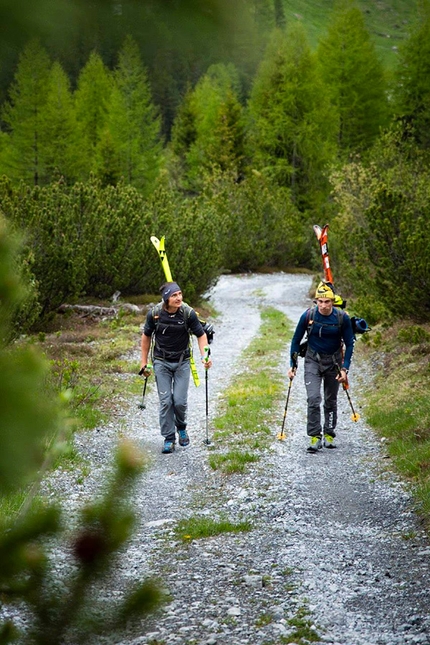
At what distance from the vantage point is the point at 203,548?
20.7ft

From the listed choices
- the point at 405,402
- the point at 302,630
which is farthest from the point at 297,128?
the point at 302,630

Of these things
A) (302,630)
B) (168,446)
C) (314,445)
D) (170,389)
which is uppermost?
(302,630)

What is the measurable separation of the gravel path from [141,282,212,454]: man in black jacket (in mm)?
535

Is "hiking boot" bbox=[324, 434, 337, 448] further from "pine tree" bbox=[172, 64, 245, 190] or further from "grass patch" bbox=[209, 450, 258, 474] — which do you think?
"pine tree" bbox=[172, 64, 245, 190]

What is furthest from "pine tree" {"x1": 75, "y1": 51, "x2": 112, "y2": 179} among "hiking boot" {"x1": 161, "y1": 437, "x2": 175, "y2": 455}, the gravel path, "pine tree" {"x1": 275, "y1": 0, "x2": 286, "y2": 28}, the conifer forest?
"pine tree" {"x1": 275, "y1": 0, "x2": 286, "y2": 28}

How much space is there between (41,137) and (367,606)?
150ft

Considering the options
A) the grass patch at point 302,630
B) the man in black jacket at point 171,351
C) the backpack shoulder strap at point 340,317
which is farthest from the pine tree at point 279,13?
the backpack shoulder strap at point 340,317

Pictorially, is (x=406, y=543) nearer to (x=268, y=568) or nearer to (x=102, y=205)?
(x=268, y=568)

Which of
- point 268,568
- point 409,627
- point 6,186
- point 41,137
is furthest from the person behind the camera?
point 41,137

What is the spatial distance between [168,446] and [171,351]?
4.34ft

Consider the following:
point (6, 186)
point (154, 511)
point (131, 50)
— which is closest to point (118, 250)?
point (6, 186)

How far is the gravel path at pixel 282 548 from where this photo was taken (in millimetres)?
4805

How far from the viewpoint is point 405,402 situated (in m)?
11.3

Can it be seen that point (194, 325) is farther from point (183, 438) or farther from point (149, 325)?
point (183, 438)
